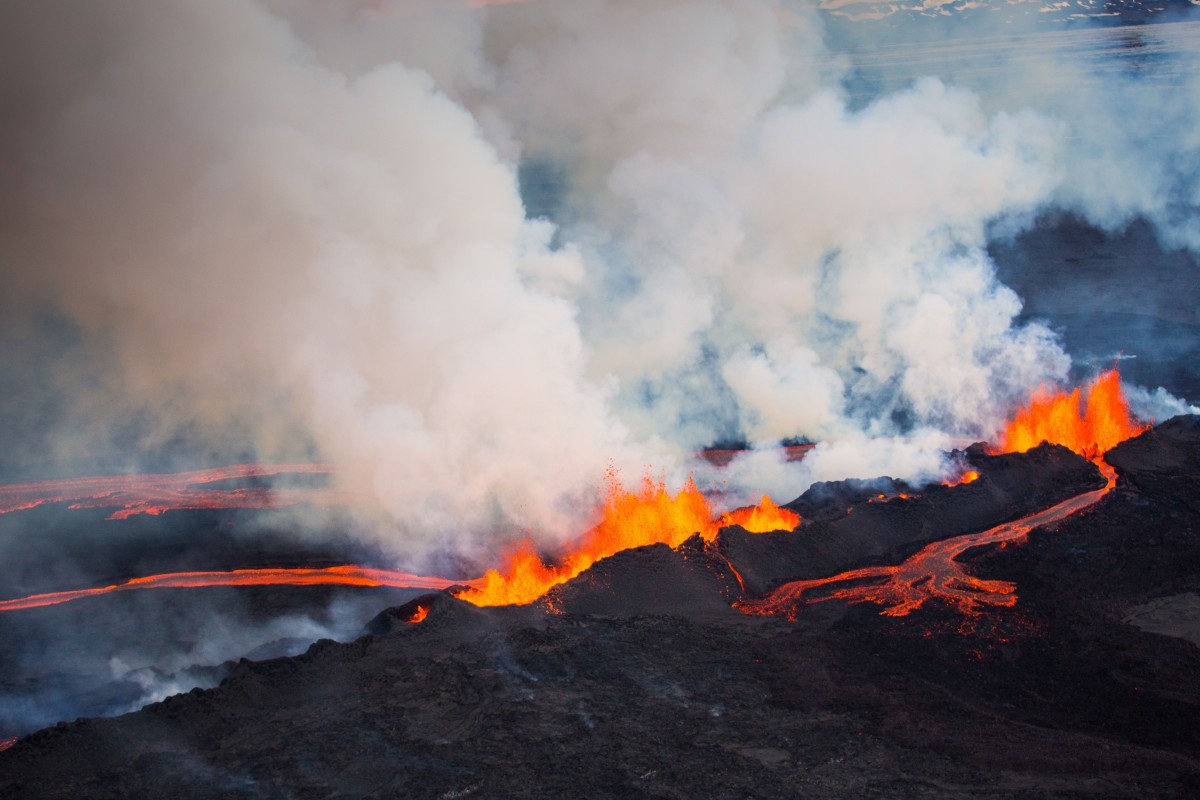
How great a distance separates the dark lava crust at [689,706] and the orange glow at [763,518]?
167 cm

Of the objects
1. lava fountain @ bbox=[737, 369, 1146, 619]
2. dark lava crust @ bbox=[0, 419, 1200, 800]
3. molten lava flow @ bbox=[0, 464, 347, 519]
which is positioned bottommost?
Result: dark lava crust @ bbox=[0, 419, 1200, 800]

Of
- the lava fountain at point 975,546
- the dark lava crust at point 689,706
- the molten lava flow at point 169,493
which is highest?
the molten lava flow at point 169,493

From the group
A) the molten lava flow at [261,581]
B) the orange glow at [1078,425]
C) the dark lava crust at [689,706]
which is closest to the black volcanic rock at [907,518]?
the dark lava crust at [689,706]

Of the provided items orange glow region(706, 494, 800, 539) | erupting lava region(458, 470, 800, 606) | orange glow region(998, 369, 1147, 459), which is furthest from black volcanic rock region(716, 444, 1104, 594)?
orange glow region(998, 369, 1147, 459)

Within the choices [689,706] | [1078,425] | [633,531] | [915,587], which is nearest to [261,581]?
[633,531]

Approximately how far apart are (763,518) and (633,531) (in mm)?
2293

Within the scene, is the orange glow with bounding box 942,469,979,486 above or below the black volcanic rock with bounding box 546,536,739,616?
above

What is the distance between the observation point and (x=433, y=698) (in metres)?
12.7

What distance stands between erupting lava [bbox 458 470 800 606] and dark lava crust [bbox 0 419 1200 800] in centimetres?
129

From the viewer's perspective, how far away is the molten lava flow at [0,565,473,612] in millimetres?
17859

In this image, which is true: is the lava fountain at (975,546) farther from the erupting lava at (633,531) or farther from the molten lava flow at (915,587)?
the erupting lava at (633,531)

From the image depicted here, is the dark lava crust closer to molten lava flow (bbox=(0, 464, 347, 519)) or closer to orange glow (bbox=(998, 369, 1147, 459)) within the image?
orange glow (bbox=(998, 369, 1147, 459))

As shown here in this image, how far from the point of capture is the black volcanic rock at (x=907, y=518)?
55.7ft

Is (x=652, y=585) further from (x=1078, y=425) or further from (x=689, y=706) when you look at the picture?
(x=1078, y=425)
